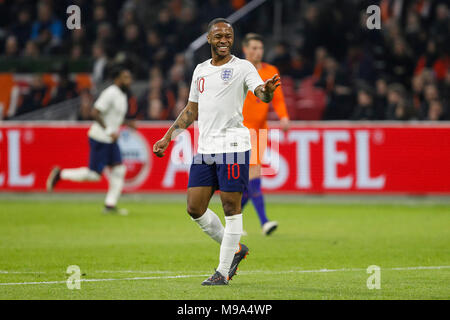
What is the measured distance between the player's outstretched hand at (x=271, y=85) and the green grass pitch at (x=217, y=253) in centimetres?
171

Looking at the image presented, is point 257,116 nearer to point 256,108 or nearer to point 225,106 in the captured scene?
point 256,108

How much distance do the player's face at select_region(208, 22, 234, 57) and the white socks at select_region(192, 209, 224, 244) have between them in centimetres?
150

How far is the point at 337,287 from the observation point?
25.4 ft

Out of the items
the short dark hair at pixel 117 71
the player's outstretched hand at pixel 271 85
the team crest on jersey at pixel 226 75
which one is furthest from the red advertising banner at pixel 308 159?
the player's outstretched hand at pixel 271 85

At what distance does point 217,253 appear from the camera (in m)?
10.6

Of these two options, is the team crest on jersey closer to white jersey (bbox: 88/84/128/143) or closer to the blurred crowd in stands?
white jersey (bbox: 88/84/128/143)

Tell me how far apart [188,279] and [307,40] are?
45.6 feet

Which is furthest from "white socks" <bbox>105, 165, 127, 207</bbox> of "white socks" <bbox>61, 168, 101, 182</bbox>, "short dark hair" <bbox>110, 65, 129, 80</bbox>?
"short dark hair" <bbox>110, 65, 129, 80</bbox>

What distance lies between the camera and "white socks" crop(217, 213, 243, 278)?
7.82m

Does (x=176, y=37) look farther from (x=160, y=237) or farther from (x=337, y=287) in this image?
(x=337, y=287)

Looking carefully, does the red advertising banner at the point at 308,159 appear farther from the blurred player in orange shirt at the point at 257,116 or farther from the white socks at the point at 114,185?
the blurred player in orange shirt at the point at 257,116

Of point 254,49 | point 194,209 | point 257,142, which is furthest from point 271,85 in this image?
point 257,142

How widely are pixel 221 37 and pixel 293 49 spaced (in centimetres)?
1525
